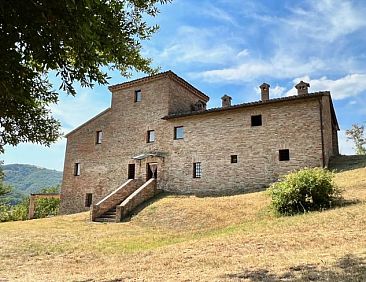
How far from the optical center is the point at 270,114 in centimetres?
2019

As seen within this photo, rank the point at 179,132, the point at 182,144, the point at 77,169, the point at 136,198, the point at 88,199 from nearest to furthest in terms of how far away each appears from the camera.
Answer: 1. the point at 136,198
2. the point at 182,144
3. the point at 179,132
4. the point at 88,199
5. the point at 77,169

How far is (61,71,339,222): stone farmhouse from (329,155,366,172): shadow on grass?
0.72 m

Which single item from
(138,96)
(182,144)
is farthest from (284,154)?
(138,96)

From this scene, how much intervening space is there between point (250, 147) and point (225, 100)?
5.87 metres

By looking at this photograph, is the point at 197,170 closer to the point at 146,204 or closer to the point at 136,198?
the point at 146,204

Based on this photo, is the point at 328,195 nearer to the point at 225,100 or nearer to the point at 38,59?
the point at 38,59

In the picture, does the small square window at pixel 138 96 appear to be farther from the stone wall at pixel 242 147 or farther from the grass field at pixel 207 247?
the grass field at pixel 207 247

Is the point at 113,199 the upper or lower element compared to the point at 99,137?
lower

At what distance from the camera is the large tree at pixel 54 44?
459cm

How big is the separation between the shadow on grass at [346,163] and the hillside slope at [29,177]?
523ft

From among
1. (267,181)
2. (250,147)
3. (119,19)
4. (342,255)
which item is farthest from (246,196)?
(119,19)

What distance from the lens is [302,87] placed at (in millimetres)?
21250

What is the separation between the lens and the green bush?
40.3 feet

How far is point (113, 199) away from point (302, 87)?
14333 mm
